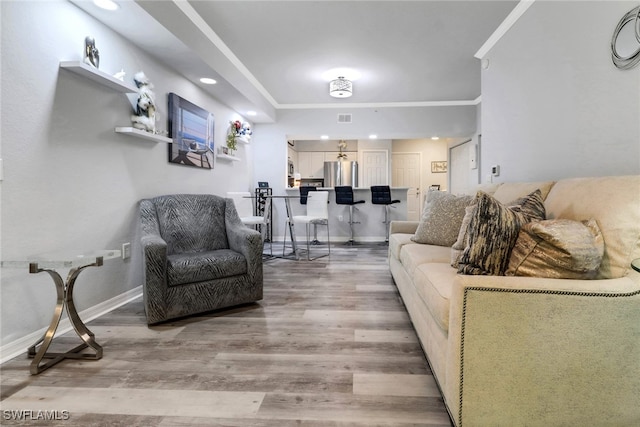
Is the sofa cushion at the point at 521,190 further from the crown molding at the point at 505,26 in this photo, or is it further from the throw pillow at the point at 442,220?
the crown molding at the point at 505,26

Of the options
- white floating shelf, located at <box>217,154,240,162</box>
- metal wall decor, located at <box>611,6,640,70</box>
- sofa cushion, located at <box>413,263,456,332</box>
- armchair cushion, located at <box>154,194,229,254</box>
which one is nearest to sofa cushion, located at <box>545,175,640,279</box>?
sofa cushion, located at <box>413,263,456,332</box>

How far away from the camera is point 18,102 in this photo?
1.79m

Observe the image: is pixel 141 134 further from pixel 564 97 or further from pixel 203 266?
pixel 564 97

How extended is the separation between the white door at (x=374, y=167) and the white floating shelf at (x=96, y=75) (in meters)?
6.85

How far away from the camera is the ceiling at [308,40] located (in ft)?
8.89

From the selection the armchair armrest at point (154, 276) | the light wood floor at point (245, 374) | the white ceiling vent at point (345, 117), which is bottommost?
the light wood floor at point (245, 374)

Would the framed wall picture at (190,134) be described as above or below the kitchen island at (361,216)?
above

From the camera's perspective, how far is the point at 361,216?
6215 mm

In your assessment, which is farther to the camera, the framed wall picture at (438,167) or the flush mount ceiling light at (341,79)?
the framed wall picture at (438,167)

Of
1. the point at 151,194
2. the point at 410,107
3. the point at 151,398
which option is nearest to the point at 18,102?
the point at 151,194

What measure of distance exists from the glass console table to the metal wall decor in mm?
3030

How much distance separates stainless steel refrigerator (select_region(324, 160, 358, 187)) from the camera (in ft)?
28.8

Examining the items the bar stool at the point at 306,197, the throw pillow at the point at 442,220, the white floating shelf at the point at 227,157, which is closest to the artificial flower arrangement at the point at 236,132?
the white floating shelf at the point at 227,157

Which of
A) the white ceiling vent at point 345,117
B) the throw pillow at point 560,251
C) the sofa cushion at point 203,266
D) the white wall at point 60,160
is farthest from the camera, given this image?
the white ceiling vent at point 345,117
